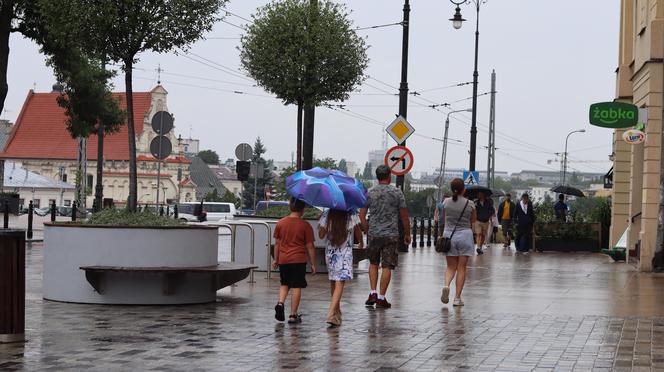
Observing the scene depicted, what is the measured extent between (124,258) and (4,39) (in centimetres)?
2565

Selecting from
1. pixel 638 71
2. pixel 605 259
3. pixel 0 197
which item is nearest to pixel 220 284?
pixel 638 71

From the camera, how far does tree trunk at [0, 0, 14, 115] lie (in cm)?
3825

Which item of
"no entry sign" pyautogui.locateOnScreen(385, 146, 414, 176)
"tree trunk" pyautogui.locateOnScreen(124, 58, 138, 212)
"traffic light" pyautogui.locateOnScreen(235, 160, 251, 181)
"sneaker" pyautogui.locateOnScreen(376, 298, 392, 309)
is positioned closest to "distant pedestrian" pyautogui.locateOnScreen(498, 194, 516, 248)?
"traffic light" pyautogui.locateOnScreen(235, 160, 251, 181)

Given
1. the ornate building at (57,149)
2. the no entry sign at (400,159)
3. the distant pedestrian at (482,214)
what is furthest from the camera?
the ornate building at (57,149)

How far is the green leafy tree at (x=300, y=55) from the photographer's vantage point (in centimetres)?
2705

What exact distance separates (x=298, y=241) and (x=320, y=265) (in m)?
8.80

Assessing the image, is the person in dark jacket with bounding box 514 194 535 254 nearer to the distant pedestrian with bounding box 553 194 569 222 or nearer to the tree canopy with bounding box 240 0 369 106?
the distant pedestrian with bounding box 553 194 569 222

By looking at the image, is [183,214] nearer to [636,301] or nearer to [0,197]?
[0,197]

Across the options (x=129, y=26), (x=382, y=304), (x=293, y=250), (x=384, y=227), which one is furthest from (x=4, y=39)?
(x=293, y=250)

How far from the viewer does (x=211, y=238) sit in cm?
1583

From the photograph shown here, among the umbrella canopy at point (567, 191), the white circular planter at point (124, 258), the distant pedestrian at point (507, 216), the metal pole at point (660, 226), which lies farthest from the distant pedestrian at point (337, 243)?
the umbrella canopy at point (567, 191)

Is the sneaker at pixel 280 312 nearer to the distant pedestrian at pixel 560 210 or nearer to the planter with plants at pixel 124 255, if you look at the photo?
the planter with plants at pixel 124 255

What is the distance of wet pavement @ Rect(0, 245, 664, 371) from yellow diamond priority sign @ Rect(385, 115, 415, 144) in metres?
8.01

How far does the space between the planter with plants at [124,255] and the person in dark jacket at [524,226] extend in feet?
71.8
